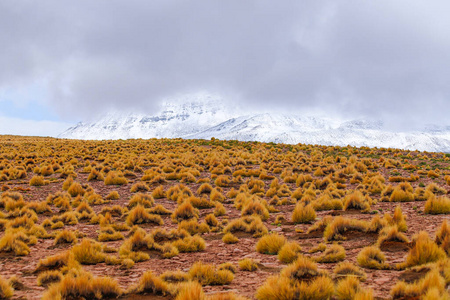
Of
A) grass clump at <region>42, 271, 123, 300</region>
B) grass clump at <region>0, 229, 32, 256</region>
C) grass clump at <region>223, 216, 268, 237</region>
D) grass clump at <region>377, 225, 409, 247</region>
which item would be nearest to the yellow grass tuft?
grass clump at <region>42, 271, 123, 300</region>

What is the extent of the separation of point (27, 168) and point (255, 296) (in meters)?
23.0

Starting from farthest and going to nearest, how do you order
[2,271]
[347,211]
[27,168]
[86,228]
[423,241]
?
[27,168], [347,211], [86,228], [2,271], [423,241]

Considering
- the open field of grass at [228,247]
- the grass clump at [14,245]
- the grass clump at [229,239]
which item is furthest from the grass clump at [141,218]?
the grass clump at [14,245]

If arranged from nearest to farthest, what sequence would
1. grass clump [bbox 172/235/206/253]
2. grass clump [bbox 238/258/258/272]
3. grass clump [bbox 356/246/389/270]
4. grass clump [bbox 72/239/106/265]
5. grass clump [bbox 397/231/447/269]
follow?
grass clump [bbox 397/231/447/269] → grass clump [bbox 356/246/389/270] → grass clump [bbox 238/258/258/272] → grass clump [bbox 72/239/106/265] → grass clump [bbox 172/235/206/253]

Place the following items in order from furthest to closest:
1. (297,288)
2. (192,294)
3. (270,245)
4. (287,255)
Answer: (270,245)
(287,255)
(297,288)
(192,294)

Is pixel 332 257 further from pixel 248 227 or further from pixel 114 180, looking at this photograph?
pixel 114 180

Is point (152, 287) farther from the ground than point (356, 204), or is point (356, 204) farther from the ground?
point (356, 204)

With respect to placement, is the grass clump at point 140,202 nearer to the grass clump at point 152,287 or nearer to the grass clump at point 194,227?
the grass clump at point 194,227

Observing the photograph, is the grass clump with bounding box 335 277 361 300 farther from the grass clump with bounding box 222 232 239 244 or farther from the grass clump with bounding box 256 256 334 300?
the grass clump with bounding box 222 232 239 244

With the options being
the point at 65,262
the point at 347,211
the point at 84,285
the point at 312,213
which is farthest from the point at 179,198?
the point at 84,285

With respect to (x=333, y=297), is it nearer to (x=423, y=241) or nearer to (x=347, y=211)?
(x=423, y=241)

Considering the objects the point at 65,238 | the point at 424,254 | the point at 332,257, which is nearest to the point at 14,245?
the point at 65,238

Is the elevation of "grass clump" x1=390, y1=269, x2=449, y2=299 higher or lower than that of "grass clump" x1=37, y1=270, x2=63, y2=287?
higher

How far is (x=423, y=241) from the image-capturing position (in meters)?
5.84
